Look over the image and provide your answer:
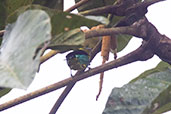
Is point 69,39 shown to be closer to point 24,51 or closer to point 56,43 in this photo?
point 56,43

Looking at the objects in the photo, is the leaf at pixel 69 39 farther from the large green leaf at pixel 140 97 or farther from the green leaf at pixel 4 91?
the green leaf at pixel 4 91

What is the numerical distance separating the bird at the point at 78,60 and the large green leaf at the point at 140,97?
0.19 meters

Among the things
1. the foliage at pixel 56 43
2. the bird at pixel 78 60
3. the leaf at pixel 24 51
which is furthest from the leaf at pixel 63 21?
the bird at pixel 78 60

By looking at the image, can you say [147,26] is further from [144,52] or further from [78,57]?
[78,57]

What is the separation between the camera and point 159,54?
1.12 meters

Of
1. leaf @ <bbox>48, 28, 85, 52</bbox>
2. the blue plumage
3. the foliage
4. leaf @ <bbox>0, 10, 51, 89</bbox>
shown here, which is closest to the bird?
the blue plumage

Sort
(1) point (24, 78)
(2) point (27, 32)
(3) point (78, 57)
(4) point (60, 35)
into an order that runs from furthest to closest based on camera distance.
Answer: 1. (3) point (78, 57)
2. (4) point (60, 35)
3. (2) point (27, 32)
4. (1) point (24, 78)

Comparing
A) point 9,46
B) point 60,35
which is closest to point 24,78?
point 9,46

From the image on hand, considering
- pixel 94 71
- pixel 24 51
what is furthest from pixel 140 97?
pixel 24 51

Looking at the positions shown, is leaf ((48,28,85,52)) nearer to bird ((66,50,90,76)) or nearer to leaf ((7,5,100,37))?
leaf ((7,5,100,37))

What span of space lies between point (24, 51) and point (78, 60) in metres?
0.52

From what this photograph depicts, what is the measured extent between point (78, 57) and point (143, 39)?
21 centimetres

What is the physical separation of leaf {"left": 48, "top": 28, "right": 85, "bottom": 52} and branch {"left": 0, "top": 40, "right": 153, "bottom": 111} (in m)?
0.17

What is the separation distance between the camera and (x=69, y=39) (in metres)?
0.77
